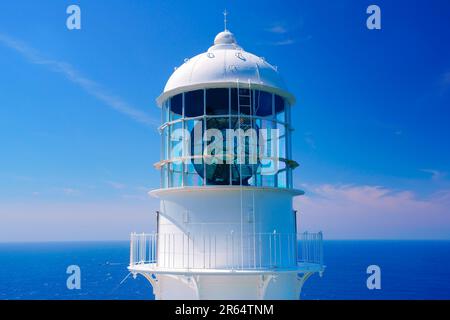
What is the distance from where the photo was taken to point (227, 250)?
11250 mm

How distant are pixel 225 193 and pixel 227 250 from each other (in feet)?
4.70

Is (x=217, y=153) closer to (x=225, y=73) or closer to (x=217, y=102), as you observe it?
(x=217, y=102)

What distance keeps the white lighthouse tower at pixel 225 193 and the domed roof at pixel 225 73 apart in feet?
0.09

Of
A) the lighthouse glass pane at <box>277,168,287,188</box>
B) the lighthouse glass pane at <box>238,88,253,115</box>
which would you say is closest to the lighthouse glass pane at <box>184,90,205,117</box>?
the lighthouse glass pane at <box>238,88,253,115</box>

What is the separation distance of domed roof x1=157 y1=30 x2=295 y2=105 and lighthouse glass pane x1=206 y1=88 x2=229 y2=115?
317 mm

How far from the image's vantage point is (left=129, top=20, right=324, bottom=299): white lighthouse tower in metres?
11.2

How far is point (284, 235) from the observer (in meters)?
12.0

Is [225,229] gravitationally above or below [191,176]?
below

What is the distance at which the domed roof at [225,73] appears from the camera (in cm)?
1173
